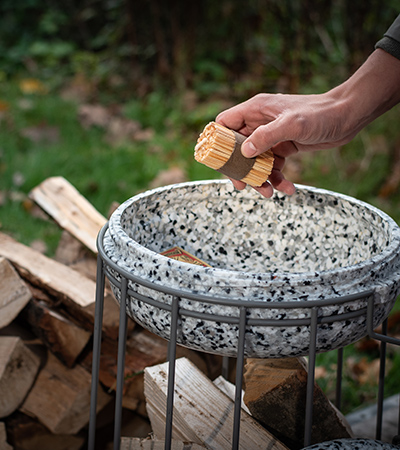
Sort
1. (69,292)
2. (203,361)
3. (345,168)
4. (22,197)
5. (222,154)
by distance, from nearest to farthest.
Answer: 1. (222,154)
2. (69,292)
3. (203,361)
4. (22,197)
5. (345,168)

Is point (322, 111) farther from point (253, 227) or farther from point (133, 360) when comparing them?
point (133, 360)

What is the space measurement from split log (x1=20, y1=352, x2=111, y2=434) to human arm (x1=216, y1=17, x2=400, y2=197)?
855 millimetres

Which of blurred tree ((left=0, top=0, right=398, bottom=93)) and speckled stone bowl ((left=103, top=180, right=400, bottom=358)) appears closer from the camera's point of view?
speckled stone bowl ((left=103, top=180, right=400, bottom=358))

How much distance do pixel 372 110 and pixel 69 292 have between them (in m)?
1.06

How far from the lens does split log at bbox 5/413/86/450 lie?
1.70m

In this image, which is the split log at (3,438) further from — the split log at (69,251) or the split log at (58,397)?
the split log at (69,251)

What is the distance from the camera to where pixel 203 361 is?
1.84 meters

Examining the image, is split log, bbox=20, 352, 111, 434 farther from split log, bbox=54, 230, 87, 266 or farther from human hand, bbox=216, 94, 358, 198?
human hand, bbox=216, 94, 358, 198

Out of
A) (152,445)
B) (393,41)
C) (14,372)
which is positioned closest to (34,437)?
(14,372)

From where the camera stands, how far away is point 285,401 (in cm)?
127

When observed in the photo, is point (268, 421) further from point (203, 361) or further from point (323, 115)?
point (323, 115)

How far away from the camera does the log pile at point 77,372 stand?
4.43 ft

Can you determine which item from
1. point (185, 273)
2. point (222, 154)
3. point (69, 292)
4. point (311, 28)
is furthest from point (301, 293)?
point (311, 28)

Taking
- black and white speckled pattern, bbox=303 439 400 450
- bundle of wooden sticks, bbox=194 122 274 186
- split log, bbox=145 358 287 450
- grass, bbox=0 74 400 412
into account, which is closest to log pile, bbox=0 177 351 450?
split log, bbox=145 358 287 450
